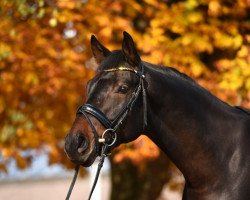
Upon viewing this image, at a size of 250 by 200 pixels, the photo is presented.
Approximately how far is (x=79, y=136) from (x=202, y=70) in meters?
4.15

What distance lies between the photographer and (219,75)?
8516mm

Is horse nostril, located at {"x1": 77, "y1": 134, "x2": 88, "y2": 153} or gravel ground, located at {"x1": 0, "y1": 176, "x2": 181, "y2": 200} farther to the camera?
gravel ground, located at {"x1": 0, "y1": 176, "x2": 181, "y2": 200}

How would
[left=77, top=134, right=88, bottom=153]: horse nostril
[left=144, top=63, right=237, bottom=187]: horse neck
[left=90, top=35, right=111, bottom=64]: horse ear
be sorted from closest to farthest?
[left=77, top=134, right=88, bottom=153]: horse nostril
[left=144, top=63, right=237, bottom=187]: horse neck
[left=90, top=35, right=111, bottom=64]: horse ear

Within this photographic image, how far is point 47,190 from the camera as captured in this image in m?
27.3

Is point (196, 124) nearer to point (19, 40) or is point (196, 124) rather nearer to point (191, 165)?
point (191, 165)

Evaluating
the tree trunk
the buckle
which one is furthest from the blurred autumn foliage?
the buckle

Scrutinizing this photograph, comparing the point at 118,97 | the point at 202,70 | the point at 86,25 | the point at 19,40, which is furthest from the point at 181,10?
the point at 118,97

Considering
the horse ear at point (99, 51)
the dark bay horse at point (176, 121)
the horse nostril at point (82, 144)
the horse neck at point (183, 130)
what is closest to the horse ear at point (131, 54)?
the dark bay horse at point (176, 121)

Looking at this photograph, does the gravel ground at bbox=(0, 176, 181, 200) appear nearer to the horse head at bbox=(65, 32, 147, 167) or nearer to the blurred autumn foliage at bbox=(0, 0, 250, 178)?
the blurred autumn foliage at bbox=(0, 0, 250, 178)

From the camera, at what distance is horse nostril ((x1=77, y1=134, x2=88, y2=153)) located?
4520 mm

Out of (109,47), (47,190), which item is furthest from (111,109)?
(47,190)

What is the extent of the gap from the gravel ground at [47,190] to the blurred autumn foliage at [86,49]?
14426 mm

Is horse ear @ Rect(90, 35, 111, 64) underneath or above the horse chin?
above

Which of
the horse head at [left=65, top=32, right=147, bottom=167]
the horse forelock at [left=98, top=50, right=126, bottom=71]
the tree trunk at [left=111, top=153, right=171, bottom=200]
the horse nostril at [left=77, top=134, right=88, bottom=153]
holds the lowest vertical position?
the tree trunk at [left=111, top=153, right=171, bottom=200]
